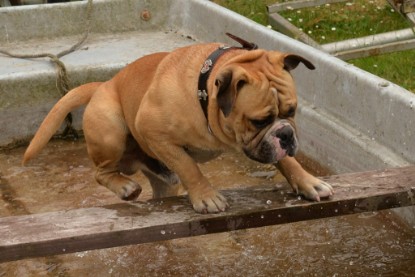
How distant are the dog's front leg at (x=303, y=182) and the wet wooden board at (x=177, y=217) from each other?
0.04 metres

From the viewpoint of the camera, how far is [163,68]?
4.07 metres

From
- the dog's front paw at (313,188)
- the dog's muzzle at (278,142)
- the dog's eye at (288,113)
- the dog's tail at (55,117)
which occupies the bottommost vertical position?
the dog's tail at (55,117)

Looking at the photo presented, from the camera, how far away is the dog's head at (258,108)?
3490 millimetres

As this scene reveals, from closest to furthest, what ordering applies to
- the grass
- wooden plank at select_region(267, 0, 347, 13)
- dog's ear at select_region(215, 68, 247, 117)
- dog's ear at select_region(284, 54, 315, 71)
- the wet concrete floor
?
dog's ear at select_region(215, 68, 247, 117) < dog's ear at select_region(284, 54, 315, 71) < the wet concrete floor < the grass < wooden plank at select_region(267, 0, 347, 13)

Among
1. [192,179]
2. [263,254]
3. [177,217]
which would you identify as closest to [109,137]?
[192,179]

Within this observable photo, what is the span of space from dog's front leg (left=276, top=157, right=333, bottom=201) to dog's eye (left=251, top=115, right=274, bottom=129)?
405mm

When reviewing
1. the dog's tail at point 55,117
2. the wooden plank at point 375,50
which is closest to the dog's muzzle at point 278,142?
the dog's tail at point 55,117

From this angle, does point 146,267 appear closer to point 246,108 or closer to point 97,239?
point 97,239

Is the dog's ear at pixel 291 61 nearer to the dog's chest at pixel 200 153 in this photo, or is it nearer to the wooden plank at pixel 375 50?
the dog's chest at pixel 200 153

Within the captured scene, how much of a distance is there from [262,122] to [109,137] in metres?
1.14


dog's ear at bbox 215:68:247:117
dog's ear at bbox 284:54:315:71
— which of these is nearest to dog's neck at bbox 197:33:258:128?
dog's ear at bbox 215:68:247:117

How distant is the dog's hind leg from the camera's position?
14.4 ft

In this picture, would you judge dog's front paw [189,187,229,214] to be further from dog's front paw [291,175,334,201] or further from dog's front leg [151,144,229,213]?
dog's front paw [291,175,334,201]

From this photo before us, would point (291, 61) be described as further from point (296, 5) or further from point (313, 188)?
point (296, 5)
